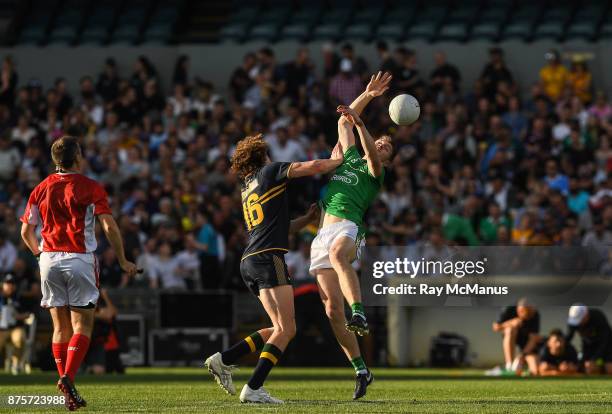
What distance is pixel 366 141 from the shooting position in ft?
39.9

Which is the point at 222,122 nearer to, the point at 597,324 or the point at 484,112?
the point at 484,112

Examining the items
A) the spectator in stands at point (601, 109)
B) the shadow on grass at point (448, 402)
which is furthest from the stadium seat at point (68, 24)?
the shadow on grass at point (448, 402)

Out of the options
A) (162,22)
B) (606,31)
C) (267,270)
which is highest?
(162,22)

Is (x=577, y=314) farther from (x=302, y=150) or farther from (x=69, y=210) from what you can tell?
(x=69, y=210)

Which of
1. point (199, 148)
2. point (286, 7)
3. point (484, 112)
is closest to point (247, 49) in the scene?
point (286, 7)

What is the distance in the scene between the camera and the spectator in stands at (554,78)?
26.8 metres

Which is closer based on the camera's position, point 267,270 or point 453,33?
point 267,270

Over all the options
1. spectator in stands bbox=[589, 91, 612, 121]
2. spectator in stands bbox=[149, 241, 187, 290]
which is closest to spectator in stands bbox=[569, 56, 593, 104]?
spectator in stands bbox=[589, 91, 612, 121]

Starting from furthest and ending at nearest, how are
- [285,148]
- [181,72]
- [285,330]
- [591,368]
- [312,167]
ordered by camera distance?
[181,72]
[285,148]
[591,368]
[285,330]
[312,167]

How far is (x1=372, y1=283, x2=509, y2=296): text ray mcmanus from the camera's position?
16250 millimetres

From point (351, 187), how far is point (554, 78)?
15.1m

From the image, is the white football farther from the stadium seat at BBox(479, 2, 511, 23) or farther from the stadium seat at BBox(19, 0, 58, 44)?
the stadium seat at BBox(19, 0, 58, 44)

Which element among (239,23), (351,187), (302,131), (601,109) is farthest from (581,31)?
(351,187)

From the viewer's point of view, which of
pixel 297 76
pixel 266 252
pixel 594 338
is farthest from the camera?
pixel 297 76
